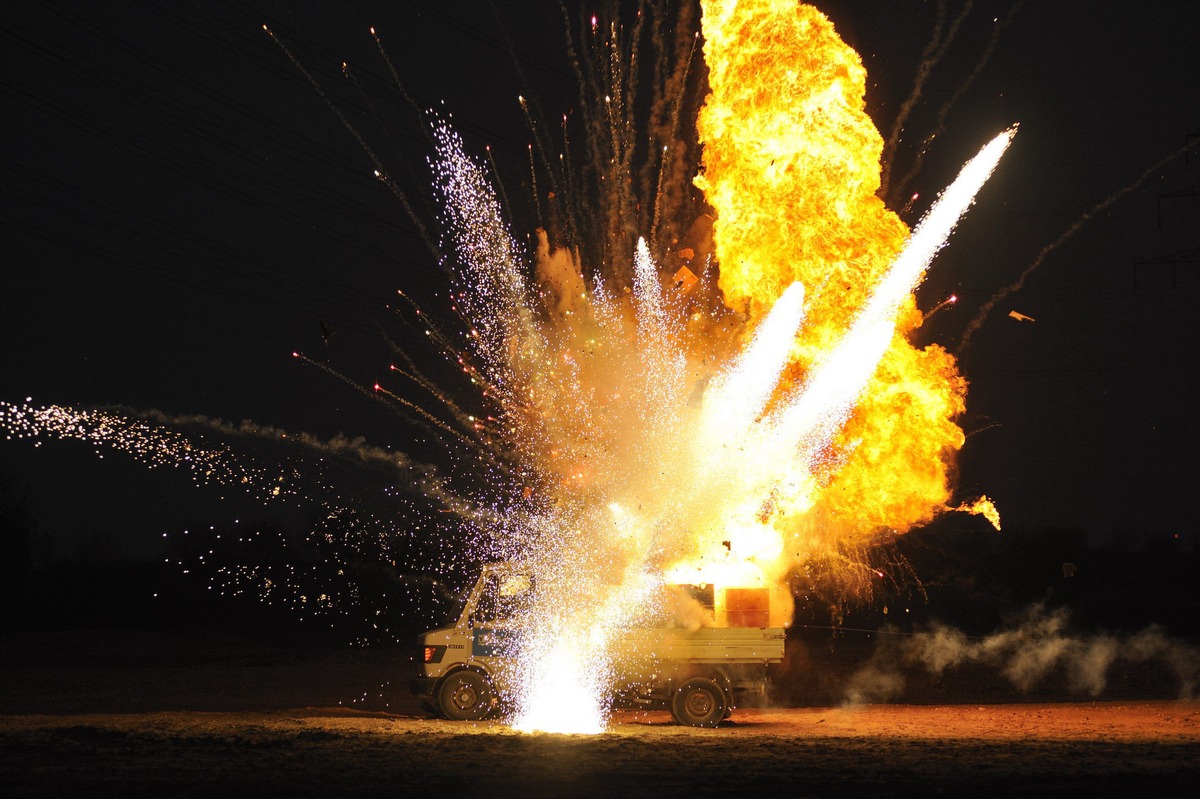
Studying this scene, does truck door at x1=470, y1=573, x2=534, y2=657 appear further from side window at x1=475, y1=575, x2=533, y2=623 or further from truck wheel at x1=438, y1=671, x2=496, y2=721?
truck wheel at x1=438, y1=671, x2=496, y2=721

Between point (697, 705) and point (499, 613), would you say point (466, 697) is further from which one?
point (697, 705)

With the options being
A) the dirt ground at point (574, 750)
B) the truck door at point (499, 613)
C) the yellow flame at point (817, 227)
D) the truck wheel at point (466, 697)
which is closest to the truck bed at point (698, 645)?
the dirt ground at point (574, 750)

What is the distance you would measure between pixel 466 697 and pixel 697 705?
3445mm

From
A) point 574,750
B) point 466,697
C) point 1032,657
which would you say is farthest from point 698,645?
point 1032,657

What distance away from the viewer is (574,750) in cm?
1414

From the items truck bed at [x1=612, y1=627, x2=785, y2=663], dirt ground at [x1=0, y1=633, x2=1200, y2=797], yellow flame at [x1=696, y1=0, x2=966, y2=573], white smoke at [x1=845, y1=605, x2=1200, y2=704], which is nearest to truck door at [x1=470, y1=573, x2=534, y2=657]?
dirt ground at [x1=0, y1=633, x2=1200, y2=797]

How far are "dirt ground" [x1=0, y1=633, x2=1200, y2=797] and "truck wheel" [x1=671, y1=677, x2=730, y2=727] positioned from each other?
0.37 m

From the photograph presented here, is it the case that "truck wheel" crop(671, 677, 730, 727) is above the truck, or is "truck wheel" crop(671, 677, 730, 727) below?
below

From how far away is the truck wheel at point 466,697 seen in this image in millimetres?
17672

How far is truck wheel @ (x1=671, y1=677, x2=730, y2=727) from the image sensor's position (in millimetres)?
17469

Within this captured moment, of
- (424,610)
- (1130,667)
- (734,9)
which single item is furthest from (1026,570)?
(734,9)

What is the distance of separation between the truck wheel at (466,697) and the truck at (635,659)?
0.01 metres

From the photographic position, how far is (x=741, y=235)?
24.0m

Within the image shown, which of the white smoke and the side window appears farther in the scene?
the white smoke
